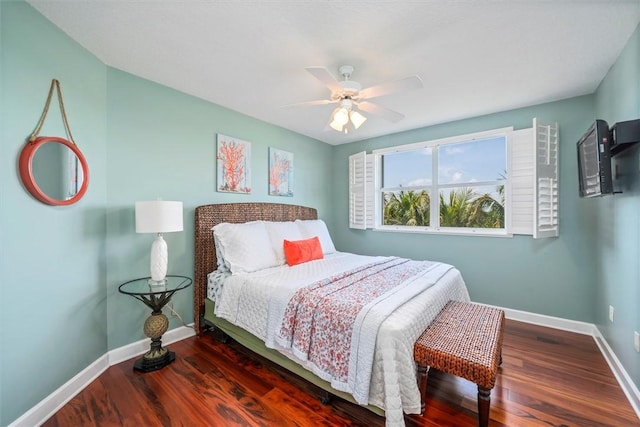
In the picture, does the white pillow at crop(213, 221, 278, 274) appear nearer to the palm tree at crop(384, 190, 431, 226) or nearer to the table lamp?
the table lamp

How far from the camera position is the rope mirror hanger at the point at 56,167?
A: 5.02 ft

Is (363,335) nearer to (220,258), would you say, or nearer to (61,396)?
(220,258)

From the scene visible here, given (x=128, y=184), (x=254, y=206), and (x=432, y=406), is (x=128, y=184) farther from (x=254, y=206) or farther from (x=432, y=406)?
(x=432, y=406)

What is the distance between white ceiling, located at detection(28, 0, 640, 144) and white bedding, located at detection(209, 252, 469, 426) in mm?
1770

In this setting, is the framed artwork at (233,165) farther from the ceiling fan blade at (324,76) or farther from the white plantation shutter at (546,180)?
the white plantation shutter at (546,180)

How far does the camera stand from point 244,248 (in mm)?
2555

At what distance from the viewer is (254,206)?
3270 mm

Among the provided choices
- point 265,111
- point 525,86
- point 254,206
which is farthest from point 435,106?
point 254,206

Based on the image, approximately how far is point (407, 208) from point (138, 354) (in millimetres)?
3640

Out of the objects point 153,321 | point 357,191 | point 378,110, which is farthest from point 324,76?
point 357,191

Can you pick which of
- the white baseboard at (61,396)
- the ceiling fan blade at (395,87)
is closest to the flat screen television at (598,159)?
the ceiling fan blade at (395,87)

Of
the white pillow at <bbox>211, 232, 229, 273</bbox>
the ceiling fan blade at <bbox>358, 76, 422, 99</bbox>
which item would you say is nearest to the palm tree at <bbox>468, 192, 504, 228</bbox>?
the ceiling fan blade at <bbox>358, 76, 422, 99</bbox>

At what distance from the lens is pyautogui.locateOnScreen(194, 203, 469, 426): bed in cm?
140

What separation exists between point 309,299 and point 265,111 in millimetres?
2315
